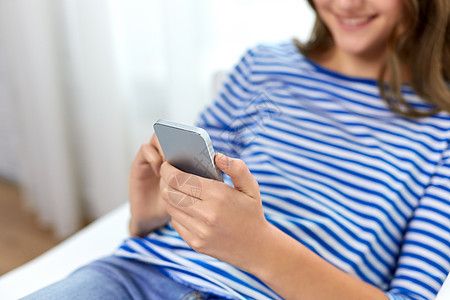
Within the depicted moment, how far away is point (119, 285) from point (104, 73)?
1037 millimetres

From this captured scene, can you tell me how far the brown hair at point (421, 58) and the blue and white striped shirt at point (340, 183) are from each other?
0.02 m

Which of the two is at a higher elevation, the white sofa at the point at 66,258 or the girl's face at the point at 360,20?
the girl's face at the point at 360,20

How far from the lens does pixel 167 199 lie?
653 mm

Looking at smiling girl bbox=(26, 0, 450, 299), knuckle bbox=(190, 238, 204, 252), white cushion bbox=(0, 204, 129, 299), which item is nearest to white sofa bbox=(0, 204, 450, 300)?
white cushion bbox=(0, 204, 129, 299)

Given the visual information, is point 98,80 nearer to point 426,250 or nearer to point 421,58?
point 421,58

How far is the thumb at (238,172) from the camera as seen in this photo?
568mm

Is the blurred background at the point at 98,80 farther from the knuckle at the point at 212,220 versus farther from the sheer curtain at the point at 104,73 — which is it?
the knuckle at the point at 212,220

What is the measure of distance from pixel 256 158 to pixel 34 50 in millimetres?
1136

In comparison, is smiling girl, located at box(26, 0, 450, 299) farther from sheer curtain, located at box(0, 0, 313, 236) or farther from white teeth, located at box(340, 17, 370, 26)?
sheer curtain, located at box(0, 0, 313, 236)

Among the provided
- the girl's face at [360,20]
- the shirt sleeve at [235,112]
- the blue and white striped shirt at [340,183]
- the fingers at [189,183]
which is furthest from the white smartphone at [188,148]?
the girl's face at [360,20]

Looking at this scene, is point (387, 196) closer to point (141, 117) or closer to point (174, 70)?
point (174, 70)

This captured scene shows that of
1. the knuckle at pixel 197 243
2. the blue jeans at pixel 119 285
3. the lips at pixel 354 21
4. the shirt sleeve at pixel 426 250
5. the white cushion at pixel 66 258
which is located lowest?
the white cushion at pixel 66 258

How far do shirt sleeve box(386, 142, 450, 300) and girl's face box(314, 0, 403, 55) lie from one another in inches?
10.7

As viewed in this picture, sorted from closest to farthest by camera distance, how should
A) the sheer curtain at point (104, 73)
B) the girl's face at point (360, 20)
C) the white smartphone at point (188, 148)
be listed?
the white smartphone at point (188, 148) → the girl's face at point (360, 20) → the sheer curtain at point (104, 73)
